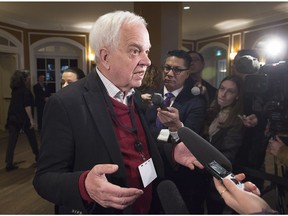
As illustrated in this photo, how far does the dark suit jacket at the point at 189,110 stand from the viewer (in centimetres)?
171

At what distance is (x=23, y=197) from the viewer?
2881 mm

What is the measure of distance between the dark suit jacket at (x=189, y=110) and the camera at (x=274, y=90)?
402 mm

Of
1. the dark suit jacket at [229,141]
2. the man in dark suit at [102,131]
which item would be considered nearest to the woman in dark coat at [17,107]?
the dark suit jacket at [229,141]

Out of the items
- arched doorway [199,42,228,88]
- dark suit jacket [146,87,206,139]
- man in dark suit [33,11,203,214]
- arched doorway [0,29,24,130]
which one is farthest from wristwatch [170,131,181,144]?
arched doorway [199,42,228,88]

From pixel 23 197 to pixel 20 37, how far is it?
4.79m

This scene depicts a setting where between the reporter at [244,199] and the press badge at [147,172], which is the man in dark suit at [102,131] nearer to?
the press badge at [147,172]

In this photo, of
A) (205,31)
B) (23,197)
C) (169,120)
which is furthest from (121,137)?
(205,31)

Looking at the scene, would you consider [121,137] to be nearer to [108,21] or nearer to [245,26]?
[108,21]

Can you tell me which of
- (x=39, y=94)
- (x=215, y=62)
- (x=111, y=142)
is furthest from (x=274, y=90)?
(x=215, y=62)

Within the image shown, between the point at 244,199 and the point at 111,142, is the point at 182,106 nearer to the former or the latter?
the point at 111,142

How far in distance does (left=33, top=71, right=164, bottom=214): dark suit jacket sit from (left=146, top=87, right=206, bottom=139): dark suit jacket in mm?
820

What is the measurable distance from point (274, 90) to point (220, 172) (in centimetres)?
87

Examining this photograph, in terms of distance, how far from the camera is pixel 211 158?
644 mm

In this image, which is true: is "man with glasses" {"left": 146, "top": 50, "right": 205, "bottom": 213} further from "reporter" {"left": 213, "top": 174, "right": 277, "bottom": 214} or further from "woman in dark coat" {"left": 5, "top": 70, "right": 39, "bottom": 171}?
"woman in dark coat" {"left": 5, "top": 70, "right": 39, "bottom": 171}
